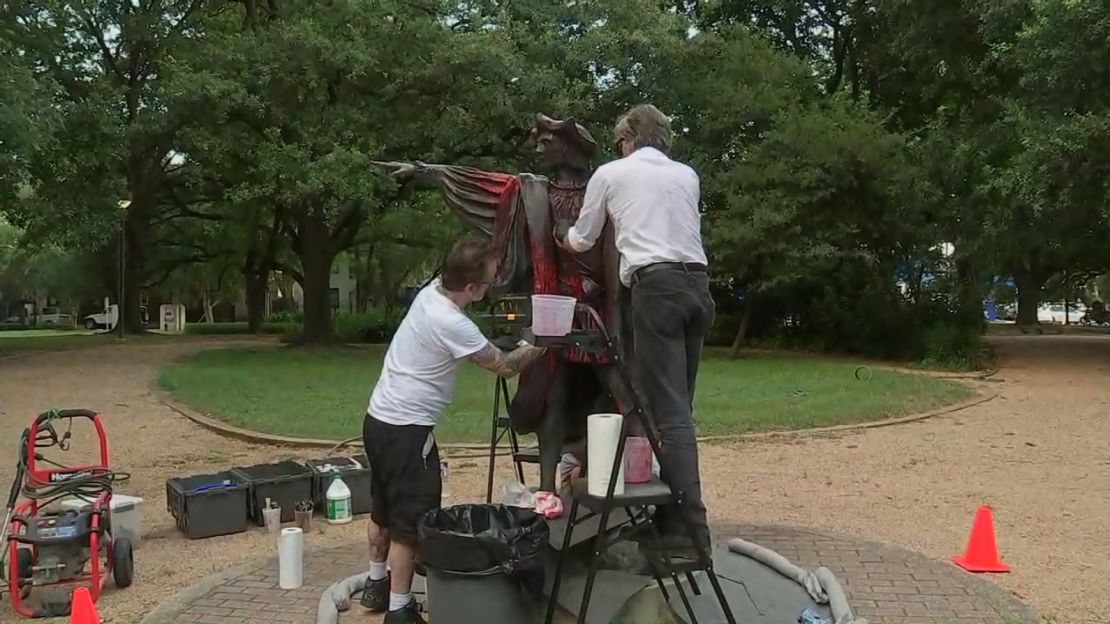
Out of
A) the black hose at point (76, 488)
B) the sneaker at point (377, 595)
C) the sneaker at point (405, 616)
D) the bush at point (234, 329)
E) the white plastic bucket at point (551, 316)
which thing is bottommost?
the sneaker at point (377, 595)

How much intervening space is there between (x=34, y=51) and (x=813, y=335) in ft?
53.1

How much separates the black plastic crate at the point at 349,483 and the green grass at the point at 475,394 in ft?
7.46

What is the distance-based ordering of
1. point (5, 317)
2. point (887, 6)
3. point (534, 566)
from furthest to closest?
point (5, 317) < point (887, 6) < point (534, 566)

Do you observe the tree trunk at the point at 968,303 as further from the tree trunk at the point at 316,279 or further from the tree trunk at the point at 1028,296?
the tree trunk at the point at 1028,296

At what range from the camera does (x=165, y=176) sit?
21.9 metres

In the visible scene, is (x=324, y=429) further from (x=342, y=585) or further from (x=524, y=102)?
(x=524, y=102)

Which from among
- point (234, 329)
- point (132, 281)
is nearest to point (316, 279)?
point (132, 281)

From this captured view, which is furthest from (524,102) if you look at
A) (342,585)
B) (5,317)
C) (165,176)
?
(5,317)

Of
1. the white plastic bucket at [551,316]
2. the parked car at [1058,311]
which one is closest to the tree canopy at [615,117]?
the white plastic bucket at [551,316]

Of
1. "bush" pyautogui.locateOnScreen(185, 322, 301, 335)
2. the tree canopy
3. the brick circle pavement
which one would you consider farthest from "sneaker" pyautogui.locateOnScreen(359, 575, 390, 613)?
"bush" pyautogui.locateOnScreen(185, 322, 301, 335)

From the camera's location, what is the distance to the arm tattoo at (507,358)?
3.61m

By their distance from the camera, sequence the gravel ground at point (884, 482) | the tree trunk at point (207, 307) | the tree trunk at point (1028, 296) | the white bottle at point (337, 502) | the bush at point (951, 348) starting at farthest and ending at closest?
1. the tree trunk at point (207, 307)
2. the tree trunk at point (1028, 296)
3. the bush at point (951, 348)
4. the white bottle at point (337, 502)
5. the gravel ground at point (884, 482)

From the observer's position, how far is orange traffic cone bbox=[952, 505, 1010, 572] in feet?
17.2

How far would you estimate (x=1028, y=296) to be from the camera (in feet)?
116
